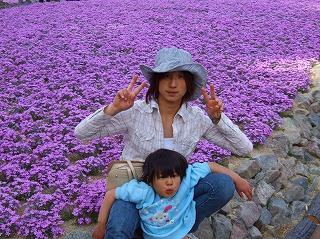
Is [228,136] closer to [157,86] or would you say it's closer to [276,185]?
[157,86]

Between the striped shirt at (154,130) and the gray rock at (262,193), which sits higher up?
the striped shirt at (154,130)

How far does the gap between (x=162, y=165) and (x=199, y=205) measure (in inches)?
23.7

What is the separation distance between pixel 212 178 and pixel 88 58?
6.92 meters

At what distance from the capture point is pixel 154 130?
13.4 feet

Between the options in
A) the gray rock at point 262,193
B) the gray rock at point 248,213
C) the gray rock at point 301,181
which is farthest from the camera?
the gray rock at point 301,181

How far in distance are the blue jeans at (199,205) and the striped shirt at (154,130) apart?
0.41m

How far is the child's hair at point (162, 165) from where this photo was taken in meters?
3.71

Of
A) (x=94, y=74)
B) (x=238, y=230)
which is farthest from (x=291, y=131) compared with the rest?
(x=94, y=74)

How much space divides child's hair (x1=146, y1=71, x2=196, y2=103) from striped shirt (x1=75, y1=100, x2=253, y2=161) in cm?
7

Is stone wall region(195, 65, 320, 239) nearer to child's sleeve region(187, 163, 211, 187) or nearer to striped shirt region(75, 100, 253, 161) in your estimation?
child's sleeve region(187, 163, 211, 187)

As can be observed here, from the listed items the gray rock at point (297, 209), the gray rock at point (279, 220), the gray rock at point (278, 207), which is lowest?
the gray rock at point (297, 209)

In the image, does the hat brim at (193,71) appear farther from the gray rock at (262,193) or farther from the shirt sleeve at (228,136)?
the gray rock at (262,193)

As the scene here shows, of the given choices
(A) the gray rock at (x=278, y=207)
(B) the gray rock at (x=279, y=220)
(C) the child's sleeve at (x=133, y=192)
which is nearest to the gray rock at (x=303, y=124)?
(A) the gray rock at (x=278, y=207)

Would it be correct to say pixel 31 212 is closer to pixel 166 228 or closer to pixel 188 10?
pixel 166 228
